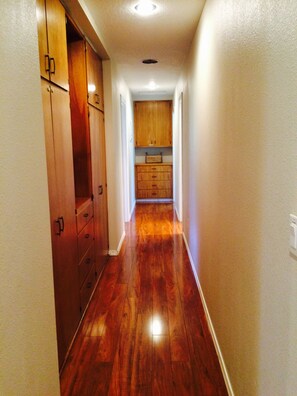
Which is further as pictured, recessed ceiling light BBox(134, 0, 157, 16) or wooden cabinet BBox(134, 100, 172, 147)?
wooden cabinet BBox(134, 100, 172, 147)

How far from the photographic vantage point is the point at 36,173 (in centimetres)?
119

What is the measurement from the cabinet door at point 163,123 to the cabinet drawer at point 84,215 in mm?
4773

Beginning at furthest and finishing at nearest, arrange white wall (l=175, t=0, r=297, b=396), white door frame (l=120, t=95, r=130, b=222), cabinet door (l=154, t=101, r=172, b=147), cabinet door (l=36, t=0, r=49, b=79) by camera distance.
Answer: cabinet door (l=154, t=101, r=172, b=147), white door frame (l=120, t=95, r=130, b=222), cabinet door (l=36, t=0, r=49, b=79), white wall (l=175, t=0, r=297, b=396)

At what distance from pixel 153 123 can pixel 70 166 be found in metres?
5.36

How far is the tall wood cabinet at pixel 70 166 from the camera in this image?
5.73 feet

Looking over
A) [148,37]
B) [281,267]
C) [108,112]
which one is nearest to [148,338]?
[281,267]

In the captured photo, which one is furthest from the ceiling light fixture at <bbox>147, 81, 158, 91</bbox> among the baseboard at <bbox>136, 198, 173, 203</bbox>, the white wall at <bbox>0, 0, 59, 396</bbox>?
the white wall at <bbox>0, 0, 59, 396</bbox>

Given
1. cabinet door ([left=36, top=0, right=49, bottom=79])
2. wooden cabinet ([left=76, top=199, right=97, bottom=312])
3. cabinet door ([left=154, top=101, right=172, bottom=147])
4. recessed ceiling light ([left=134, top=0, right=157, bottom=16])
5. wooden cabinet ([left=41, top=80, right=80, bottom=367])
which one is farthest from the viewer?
cabinet door ([left=154, top=101, right=172, bottom=147])

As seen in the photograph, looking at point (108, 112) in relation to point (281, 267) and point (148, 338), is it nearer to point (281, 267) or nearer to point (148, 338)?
point (148, 338)

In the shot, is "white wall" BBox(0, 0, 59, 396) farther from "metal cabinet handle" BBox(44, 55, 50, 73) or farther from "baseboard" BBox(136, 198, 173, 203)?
"baseboard" BBox(136, 198, 173, 203)

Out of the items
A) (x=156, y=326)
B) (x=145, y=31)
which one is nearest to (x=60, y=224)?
(x=156, y=326)

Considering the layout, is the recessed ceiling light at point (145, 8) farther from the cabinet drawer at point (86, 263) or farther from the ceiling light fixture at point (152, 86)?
the ceiling light fixture at point (152, 86)

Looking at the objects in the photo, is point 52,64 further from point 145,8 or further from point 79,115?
point 145,8

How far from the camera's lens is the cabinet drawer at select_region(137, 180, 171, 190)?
7363 millimetres
